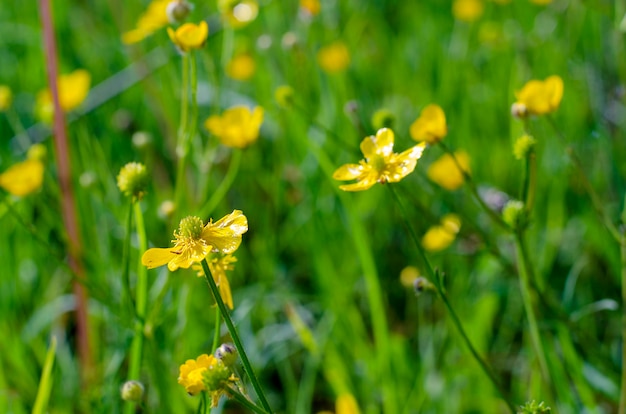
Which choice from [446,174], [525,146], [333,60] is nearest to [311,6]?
[333,60]

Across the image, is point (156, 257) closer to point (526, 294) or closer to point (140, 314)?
point (140, 314)

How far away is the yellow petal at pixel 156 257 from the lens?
0.77 m

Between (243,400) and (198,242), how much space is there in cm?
18

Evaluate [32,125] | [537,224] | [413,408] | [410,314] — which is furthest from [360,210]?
[32,125]

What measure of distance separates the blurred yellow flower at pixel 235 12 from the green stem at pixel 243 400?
930 millimetres

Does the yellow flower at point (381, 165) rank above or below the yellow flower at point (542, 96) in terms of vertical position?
above

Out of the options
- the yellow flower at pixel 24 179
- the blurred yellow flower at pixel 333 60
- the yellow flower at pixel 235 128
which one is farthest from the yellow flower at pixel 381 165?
the blurred yellow flower at pixel 333 60

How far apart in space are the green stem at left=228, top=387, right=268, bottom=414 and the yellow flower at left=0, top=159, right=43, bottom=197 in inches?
32.3

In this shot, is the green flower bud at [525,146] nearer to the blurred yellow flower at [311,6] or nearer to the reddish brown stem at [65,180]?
the reddish brown stem at [65,180]

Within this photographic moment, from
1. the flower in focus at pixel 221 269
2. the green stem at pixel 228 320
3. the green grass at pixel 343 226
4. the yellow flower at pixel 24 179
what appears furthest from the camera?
the yellow flower at pixel 24 179

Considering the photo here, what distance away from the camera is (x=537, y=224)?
5.41ft

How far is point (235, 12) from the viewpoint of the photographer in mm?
1763

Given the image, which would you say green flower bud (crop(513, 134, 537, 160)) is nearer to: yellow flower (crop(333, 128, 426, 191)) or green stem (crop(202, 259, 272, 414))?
yellow flower (crop(333, 128, 426, 191))

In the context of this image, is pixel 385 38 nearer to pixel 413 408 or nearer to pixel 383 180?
pixel 413 408
